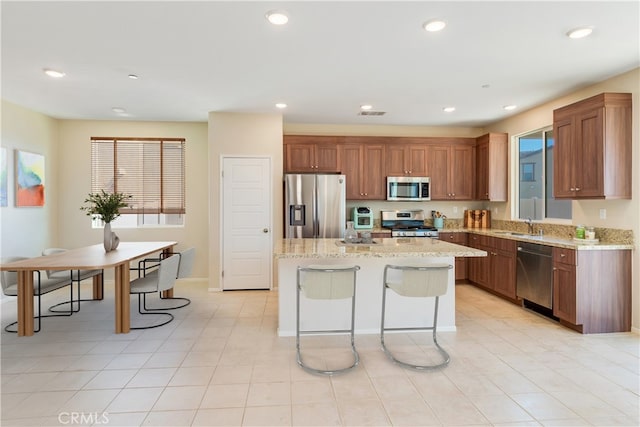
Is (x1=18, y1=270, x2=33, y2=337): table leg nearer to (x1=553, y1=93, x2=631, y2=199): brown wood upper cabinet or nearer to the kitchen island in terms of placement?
the kitchen island

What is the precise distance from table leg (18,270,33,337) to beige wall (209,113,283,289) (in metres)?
2.16

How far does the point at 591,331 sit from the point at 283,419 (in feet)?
10.6

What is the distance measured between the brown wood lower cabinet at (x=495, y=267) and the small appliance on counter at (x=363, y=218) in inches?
62.5

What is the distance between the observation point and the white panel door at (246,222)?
525 cm

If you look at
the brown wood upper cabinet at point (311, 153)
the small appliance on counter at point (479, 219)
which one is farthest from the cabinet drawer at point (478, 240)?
the brown wood upper cabinet at point (311, 153)

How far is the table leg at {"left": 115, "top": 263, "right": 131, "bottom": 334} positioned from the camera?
141 inches

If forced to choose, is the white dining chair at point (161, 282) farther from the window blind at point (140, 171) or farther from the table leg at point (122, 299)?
the window blind at point (140, 171)

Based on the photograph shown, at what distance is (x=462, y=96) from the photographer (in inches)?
174

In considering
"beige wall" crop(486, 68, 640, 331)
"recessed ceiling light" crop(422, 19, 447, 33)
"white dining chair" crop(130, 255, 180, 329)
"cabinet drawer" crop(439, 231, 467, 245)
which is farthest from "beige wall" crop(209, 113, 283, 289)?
"beige wall" crop(486, 68, 640, 331)

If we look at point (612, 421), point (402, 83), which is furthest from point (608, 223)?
point (402, 83)

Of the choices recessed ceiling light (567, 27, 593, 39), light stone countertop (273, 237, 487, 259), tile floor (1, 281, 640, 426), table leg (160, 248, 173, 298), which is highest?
recessed ceiling light (567, 27, 593, 39)

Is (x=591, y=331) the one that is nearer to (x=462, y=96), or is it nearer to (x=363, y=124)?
(x=462, y=96)

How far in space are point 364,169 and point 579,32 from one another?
3.37 metres

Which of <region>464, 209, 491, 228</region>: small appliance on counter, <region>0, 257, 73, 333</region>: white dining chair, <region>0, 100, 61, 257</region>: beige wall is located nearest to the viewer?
<region>0, 257, 73, 333</region>: white dining chair
